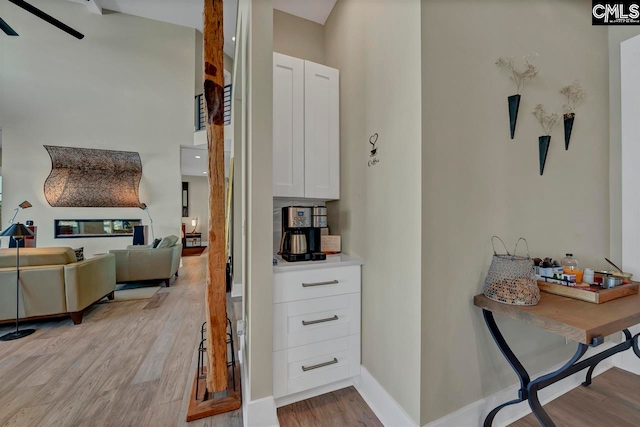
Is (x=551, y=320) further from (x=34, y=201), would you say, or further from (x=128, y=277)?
(x=34, y=201)

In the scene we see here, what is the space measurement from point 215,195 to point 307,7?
1.94 m

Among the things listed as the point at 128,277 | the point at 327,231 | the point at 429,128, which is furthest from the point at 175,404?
the point at 128,277

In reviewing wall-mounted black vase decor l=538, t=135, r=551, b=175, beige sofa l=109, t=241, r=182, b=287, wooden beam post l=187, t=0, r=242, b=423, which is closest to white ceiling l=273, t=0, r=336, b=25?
wooden beam post l=187, t=0, r=242, b=423

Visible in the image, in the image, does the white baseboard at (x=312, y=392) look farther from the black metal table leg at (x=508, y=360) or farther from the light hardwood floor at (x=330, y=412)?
the black metal table leg at (x=508, y=360)

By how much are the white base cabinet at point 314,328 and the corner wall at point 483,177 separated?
0.60m

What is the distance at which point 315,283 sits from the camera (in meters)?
1.65

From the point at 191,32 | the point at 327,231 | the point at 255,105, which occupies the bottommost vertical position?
the point at 327,231

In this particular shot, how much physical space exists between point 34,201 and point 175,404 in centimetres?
646

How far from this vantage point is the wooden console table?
100 centimetres

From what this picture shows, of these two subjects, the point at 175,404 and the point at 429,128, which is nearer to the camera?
the point at 429,128

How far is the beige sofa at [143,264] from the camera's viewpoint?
14.0 ft

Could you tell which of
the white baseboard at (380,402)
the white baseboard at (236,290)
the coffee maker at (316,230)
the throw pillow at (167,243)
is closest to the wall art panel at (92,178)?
the throw pillow at (167,243)

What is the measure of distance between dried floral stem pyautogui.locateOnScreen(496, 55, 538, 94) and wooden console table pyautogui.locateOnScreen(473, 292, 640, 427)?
1.22m

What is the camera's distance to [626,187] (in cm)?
190
